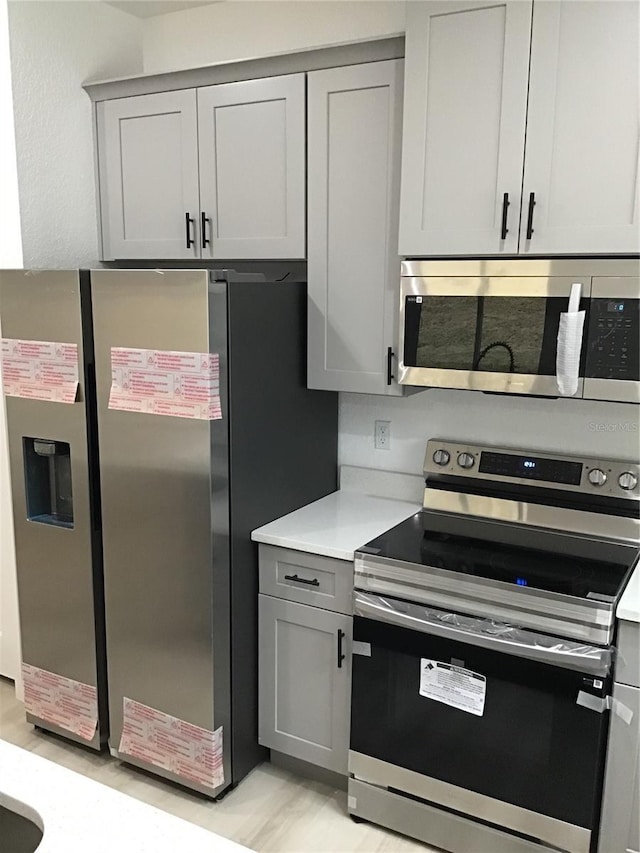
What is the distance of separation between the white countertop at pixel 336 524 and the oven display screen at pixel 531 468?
0.33 m

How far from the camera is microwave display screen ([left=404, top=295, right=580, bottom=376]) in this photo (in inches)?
84.0

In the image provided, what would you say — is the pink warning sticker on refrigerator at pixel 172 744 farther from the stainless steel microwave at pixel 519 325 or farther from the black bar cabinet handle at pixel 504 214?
the black bar cabinet handle at pixel 504 214

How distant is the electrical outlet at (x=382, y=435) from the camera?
2.82 meters

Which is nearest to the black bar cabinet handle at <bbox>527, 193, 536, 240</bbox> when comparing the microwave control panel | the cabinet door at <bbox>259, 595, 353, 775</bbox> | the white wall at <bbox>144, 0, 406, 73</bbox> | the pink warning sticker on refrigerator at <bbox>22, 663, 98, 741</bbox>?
the microwave control panel

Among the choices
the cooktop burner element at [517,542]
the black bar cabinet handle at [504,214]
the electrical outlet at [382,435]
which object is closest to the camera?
the cooktop burner element at [517,542]

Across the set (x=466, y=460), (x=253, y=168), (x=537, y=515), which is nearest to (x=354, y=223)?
(x=253, y=168)

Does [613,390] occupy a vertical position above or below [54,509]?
above

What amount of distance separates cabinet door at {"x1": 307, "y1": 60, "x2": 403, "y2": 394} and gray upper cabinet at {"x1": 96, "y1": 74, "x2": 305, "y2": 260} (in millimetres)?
87

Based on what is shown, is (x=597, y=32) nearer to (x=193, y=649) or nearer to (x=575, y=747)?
(x=575, y=747)

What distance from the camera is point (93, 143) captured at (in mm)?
2953

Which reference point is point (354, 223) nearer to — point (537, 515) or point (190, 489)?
point (190, 489)

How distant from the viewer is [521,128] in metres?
2.06

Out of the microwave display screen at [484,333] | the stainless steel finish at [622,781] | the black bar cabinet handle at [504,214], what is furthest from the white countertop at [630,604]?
the black bar cabinet handle at [504,214]

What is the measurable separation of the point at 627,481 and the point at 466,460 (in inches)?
20.4
